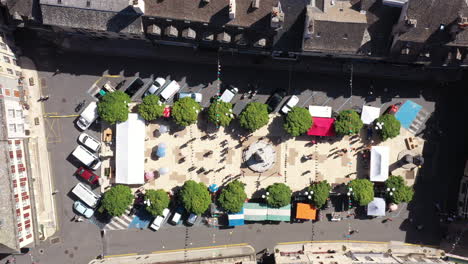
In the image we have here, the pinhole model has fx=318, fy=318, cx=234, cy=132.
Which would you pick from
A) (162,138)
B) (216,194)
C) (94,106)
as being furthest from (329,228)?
(94,106)

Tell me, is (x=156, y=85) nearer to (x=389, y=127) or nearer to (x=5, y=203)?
(x=5, y=203)

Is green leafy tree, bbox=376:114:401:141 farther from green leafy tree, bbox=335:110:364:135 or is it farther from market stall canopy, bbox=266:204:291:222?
market stall canopy, bbox=266:204:291:222

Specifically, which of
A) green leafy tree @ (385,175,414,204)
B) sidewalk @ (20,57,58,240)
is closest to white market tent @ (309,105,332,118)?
green leafy tree @ (385,175,414,204)

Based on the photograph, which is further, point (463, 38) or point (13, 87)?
point (13, 87)

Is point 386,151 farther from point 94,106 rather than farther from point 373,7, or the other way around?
point 94,106

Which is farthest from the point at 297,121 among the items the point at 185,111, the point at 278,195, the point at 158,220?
the point at 158,220
